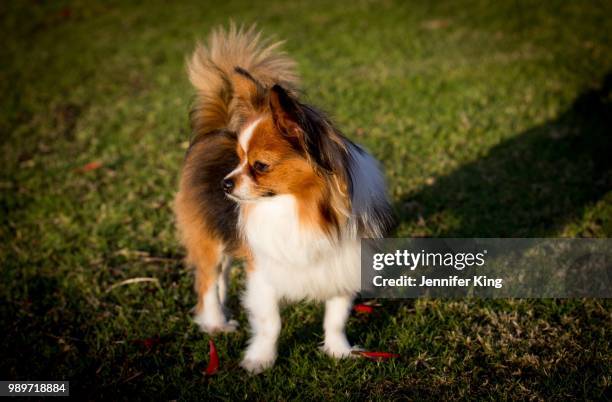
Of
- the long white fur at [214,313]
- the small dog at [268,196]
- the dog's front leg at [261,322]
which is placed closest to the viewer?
the small dog at [268,196]

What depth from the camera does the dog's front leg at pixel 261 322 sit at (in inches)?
129

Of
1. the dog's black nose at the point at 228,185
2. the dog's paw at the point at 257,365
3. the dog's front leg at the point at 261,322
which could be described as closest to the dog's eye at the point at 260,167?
the dog's black nose at the point at 228,185

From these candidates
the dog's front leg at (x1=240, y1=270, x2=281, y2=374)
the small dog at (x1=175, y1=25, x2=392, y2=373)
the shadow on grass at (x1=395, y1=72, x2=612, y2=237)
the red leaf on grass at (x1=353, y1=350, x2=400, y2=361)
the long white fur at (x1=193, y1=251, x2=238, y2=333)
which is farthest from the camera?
the shadow on grass at (x1=395, y1=72, x2=612, y2=237)

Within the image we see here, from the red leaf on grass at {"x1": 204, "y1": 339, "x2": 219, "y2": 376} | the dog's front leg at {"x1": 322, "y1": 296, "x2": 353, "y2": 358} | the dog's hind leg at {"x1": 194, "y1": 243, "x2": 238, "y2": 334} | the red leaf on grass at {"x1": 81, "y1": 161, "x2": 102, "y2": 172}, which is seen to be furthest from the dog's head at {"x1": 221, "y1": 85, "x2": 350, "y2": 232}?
the red leaf on grass at {"x1": 81, "y1": 161, "x2": 102, "y2": 172}

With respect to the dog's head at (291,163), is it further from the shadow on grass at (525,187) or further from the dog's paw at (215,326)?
the shadow on grass at (525,187)

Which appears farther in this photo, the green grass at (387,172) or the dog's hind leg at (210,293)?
the dog's hind leg at (210,293)

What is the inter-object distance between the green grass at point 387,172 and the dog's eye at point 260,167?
134cm

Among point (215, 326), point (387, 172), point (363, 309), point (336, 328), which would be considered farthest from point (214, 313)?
point (387, 172)

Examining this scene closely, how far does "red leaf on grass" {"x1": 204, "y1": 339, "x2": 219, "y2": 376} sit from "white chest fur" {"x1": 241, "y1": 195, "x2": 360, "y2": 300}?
0.69 m

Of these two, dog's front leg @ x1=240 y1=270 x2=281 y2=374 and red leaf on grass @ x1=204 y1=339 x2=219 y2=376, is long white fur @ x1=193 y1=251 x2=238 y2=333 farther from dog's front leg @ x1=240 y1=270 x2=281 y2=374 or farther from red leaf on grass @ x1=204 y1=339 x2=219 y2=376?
dog's front leg @ x1=240 y1=270 x2=281 y2=374

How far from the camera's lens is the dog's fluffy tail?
346cm

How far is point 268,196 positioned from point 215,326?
1.37 m

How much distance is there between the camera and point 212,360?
347cm

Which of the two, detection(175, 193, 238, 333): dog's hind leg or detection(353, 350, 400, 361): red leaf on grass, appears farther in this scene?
detection(175, 193, 238, 333): dog's hind leg
